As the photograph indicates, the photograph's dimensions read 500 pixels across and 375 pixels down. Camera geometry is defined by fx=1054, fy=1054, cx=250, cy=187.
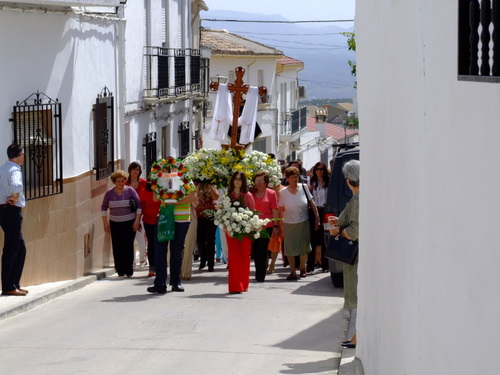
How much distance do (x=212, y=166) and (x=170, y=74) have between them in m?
10.2

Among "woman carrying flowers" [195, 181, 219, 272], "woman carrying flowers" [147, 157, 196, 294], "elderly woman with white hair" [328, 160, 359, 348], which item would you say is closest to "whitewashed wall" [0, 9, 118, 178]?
"woman carrying flowers" [195, 181, 219, 272]

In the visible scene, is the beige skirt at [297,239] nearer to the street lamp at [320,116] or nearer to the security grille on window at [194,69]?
the security grille on window at [194,69]

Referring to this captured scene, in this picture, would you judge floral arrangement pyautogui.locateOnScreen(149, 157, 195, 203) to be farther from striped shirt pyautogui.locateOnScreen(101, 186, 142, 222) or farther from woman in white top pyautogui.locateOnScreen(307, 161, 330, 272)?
woman in white top pyautogui.locateOnScreen(307, 161, 330, 272)

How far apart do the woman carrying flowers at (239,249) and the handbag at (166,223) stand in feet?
2.83

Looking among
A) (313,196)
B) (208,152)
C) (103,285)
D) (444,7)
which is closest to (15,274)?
(103,285)

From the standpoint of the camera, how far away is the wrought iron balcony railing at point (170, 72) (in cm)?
2348

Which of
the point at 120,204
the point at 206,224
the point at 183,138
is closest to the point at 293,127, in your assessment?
the point at 183,138

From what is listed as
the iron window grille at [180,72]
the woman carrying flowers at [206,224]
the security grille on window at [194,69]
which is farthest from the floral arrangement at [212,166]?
the security grille on window at [194,69]

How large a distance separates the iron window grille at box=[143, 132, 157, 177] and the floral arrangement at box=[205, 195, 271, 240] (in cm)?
885

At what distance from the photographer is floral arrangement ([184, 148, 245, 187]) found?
53.1 ft

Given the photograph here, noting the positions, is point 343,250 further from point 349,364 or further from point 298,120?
point 298,120

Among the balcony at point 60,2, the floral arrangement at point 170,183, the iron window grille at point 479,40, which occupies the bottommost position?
the floral arrangement at point 170,183

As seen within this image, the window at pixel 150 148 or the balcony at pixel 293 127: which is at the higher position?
the window at pixel 150 148

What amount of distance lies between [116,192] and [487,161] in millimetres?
12767
